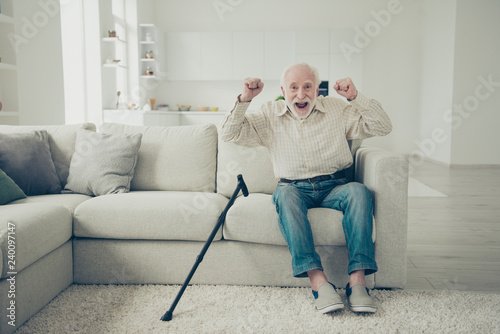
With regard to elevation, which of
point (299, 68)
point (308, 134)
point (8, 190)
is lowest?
point (8, 190)

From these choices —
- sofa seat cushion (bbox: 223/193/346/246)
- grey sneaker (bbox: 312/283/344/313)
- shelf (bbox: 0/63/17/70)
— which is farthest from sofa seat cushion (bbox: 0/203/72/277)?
shelf (bbox: 0/63/17/70)

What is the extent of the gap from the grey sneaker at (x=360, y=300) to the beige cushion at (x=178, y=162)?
1092 millimetres

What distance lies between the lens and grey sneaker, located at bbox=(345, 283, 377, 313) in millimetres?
1816

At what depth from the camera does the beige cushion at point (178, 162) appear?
2635mm

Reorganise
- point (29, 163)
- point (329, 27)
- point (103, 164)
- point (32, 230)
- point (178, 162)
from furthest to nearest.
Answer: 1. point (329, 27)
2. point (178, 162)
3. point (103, 164)
4. point (29, 163)
5. point (32, 230)

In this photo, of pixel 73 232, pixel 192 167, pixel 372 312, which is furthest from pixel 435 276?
pixel 73 232

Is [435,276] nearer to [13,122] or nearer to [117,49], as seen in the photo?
[13,122]

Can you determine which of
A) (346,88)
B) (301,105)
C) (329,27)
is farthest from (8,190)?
(329,27)

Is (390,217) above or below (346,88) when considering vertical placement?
below

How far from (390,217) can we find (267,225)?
58 centimetres

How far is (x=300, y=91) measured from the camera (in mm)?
2135

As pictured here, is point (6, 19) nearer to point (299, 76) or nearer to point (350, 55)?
point (299, 76)

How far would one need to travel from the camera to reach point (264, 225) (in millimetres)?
2074

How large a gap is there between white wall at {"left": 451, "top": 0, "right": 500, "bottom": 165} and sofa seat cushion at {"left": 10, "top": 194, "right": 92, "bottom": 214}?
6.05 m
